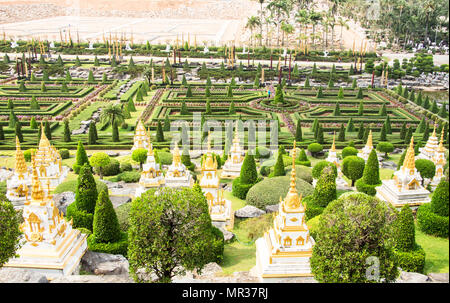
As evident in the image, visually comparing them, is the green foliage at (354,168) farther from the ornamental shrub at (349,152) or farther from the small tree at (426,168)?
the ornamental shrub at (349,152)

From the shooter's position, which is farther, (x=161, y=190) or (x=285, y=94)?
(x=285, y=94)

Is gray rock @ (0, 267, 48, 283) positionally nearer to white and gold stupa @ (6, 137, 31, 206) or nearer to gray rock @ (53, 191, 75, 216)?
gray rock @ (53, 191, 75, 216)

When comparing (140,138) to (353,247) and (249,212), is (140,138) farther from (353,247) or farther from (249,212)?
(353,247)

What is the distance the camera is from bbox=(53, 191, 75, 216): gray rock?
25.9 metres

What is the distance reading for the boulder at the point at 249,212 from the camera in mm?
25828

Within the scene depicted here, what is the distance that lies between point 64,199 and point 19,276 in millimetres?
10056

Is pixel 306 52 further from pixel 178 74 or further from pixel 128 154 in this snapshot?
pixel 128 154

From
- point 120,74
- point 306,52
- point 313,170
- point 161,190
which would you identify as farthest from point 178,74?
point 161,190

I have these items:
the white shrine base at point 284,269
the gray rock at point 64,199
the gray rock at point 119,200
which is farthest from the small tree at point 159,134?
the white shrine base at point 284,269

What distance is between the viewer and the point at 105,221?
1991 cm

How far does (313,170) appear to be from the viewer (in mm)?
30891

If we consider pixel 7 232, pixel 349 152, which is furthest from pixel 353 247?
pixel 349 152

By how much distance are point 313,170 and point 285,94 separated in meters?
31.4

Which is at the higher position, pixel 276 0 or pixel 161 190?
pixel 276 0
